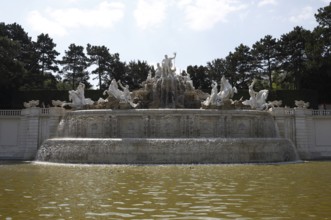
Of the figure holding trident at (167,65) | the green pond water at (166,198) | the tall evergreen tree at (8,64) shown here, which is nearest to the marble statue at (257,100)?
the figure holding trident at (167,65)

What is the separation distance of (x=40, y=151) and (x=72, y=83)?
4478 cm

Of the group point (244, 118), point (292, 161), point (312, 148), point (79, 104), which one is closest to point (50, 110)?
point (79, 104)

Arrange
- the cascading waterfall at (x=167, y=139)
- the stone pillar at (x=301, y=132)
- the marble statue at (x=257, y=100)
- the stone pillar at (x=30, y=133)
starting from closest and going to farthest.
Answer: the cascading waterfall at (x=167, y=139) < the stone pillar at (x=30, y=133) < the stone pillar at (x=301, y=132) < the marble statue at (x=257, y=100)

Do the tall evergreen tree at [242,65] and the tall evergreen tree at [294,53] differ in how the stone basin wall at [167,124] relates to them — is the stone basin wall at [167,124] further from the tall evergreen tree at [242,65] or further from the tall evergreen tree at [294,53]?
the tall evergreen tree at [242,65]

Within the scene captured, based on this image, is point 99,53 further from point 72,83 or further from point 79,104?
point 79,104

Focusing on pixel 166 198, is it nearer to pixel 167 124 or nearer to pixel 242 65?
pixel 167 124

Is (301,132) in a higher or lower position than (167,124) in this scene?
lower

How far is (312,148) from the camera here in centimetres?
3070

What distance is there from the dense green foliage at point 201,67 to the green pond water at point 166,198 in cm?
2836

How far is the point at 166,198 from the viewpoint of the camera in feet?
32.6

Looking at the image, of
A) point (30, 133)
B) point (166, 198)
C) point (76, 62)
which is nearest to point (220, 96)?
point (30, 133)

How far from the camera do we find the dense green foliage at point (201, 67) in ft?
130

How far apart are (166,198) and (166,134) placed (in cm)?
1505

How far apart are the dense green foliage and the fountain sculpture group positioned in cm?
1227
